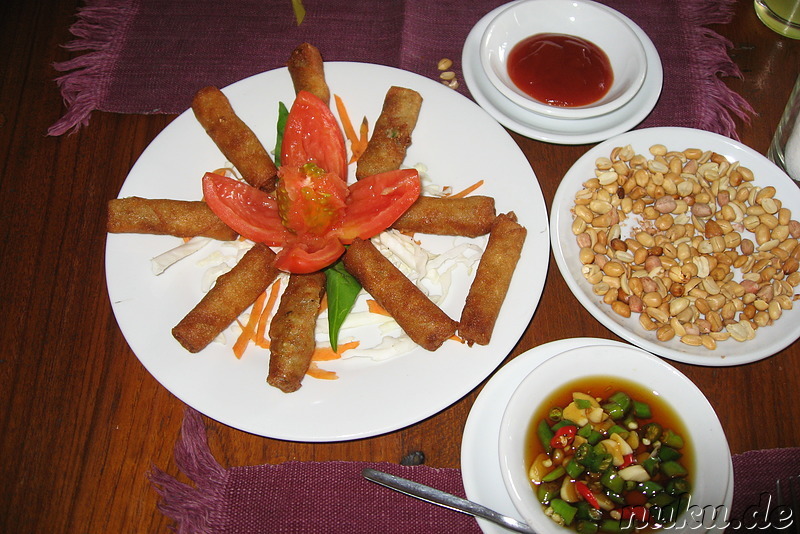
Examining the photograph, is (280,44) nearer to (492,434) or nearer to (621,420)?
(492,434)

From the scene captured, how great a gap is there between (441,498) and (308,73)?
74.2 inches

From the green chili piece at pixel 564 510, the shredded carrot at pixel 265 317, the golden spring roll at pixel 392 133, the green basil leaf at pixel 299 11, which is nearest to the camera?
the green chili piece at pixel 564 510

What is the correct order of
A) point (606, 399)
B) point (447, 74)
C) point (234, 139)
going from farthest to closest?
point (447, 74)
point (234, 139)
point (606, 399)

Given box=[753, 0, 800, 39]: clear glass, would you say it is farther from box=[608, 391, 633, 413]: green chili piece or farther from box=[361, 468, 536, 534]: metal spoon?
box=[361, 468, 536, 534]: metal spoon

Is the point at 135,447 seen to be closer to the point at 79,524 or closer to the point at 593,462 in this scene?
the point at 79,524

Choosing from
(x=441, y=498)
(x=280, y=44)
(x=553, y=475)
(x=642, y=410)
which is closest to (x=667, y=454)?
(x=642, y=410)

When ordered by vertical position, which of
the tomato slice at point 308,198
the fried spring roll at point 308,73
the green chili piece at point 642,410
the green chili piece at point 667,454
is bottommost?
the green chili piece at point 667,454

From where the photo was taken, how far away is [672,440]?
6.23 feet

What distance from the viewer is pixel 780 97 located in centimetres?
294

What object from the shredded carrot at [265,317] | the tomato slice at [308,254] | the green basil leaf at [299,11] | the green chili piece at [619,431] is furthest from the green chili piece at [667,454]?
the green basil leaf at [299,11]

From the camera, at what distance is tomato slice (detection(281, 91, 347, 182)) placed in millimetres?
2496

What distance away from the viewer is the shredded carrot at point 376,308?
7.78ft

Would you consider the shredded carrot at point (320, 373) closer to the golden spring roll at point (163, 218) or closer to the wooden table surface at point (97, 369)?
the wooden table surface at point (97, 369)

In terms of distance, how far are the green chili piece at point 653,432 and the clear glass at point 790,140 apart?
4.77 feet
